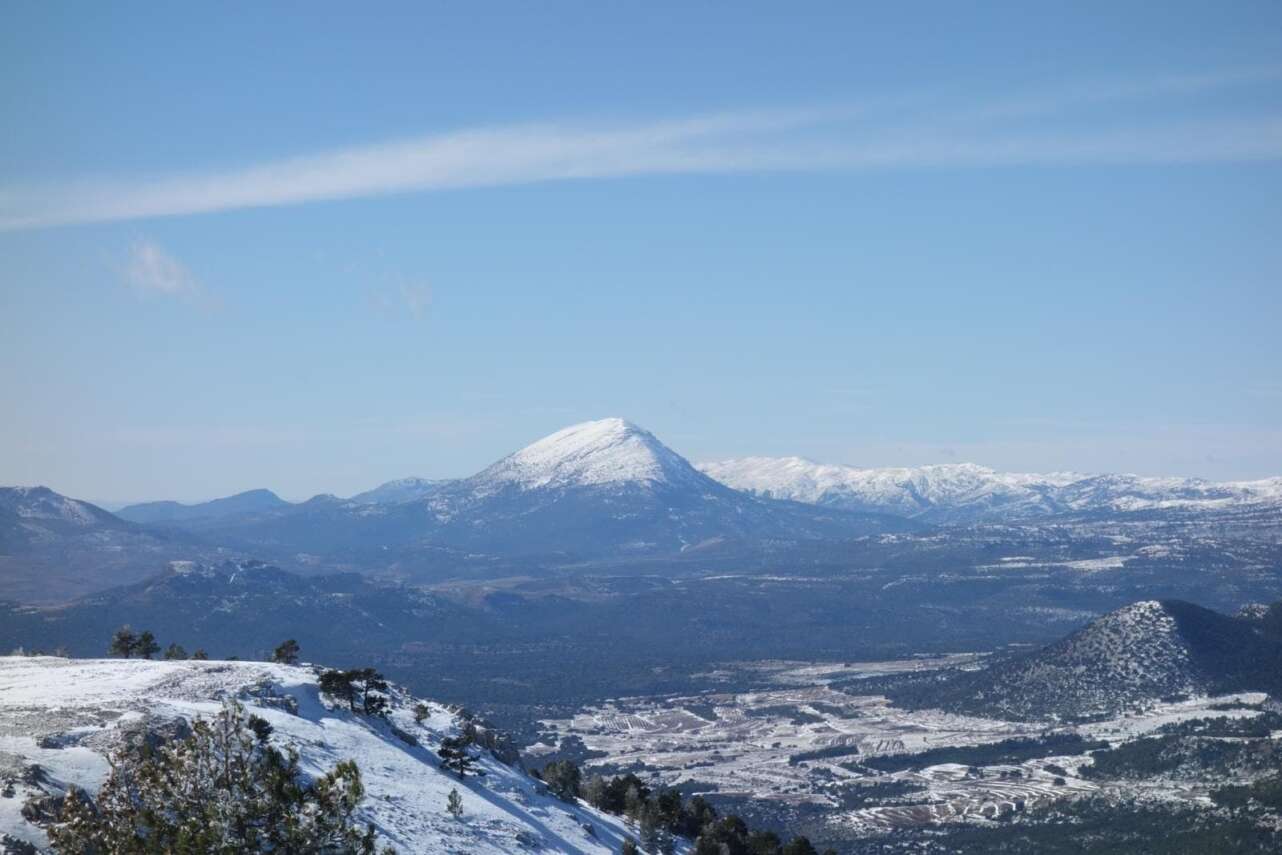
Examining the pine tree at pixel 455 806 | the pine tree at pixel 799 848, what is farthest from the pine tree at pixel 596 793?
the pine tree at pixel 455 806

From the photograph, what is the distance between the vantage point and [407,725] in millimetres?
80375

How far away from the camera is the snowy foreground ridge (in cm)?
5197

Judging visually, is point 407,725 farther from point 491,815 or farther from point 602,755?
point 602,755

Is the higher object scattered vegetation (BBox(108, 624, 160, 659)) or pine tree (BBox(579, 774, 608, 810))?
scattered vegetation (BBox(108, 624, 160, 659))

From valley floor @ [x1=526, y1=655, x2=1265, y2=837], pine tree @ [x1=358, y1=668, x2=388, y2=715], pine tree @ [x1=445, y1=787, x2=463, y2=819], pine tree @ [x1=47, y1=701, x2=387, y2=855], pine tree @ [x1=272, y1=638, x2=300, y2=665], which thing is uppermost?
pine tree @ [x1=47, y1=701, x2=387, y2=855]

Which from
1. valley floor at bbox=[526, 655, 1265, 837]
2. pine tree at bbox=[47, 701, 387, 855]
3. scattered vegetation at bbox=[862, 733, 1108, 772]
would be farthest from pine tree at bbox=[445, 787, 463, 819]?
scattered vegetation at bbox=[862, 733, 1108, 772]

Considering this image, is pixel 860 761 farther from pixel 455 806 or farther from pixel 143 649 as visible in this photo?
pixel 455 806

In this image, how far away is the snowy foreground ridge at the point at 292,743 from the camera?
171 feet

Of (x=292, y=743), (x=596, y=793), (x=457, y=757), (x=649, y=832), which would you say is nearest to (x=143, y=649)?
(x=457, y=757)

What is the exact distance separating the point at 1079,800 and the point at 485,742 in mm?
66002

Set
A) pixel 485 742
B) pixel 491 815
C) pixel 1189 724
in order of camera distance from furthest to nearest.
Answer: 1. pixel 1189 724
2. pixel 485 742
3. pixel 491 815

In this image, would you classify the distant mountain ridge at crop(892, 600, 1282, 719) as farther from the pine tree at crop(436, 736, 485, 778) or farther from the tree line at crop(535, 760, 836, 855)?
the pine tree at crop(436, 736, 485, 778)

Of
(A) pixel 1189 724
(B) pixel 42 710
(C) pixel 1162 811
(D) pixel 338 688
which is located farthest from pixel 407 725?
(A) pixel 1189 724

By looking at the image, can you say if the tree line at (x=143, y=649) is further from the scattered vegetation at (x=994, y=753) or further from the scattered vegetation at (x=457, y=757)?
the scattered vegetation at (x=994, y=753)
